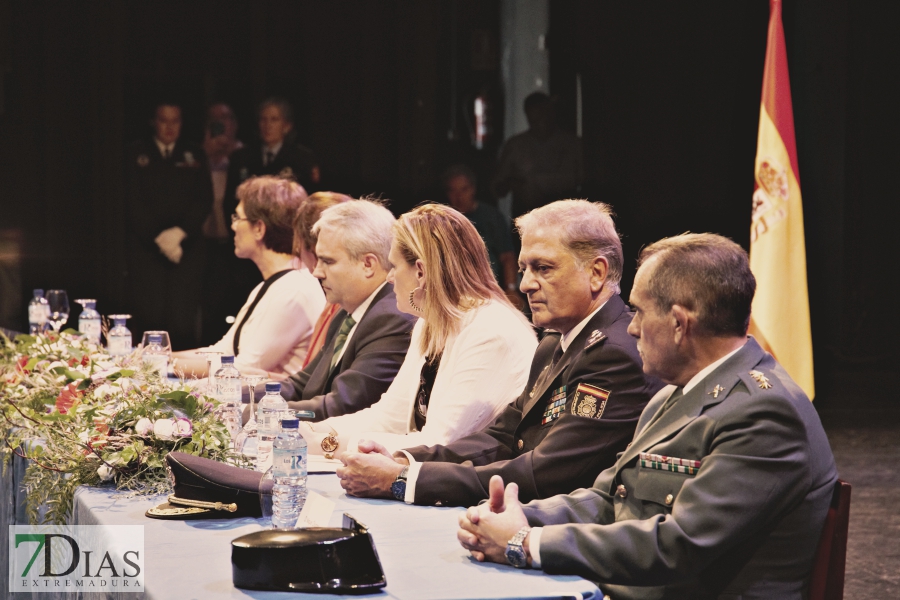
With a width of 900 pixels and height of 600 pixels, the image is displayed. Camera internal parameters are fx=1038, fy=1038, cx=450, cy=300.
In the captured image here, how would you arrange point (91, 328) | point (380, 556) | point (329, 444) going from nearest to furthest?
1. point (380, 556)
2. point (329, 444)
3. point (91, 328)

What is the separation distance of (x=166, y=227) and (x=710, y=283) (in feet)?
18.2

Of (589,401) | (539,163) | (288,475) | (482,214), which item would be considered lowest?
(288,475)

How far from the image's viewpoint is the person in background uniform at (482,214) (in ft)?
22.2

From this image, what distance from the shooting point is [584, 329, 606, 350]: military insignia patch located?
99.6 inches

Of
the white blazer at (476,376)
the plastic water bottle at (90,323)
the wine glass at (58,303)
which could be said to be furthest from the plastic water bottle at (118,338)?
the white blazer at (476,376)

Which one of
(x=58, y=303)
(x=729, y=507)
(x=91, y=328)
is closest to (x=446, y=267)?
(x=729, y=507)

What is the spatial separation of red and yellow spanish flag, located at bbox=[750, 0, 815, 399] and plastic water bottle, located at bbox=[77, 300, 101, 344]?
2978 mm

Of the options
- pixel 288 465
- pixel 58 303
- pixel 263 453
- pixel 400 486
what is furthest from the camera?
pixel 58 303

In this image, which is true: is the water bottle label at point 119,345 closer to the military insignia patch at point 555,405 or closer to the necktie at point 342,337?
the necktie at point 342,337

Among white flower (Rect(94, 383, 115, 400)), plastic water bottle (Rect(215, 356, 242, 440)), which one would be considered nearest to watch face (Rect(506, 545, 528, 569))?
plastic water bottle (Rect(215, 356, 242, 440))

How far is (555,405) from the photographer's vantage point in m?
2.60

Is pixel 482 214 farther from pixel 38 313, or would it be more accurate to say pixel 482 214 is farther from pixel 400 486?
pixel 400 486

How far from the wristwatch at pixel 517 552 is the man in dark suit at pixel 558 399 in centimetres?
51

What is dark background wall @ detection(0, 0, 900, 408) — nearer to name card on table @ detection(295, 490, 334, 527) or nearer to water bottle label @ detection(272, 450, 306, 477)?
water bottle label @ detection(272, 450, 306, 477)
